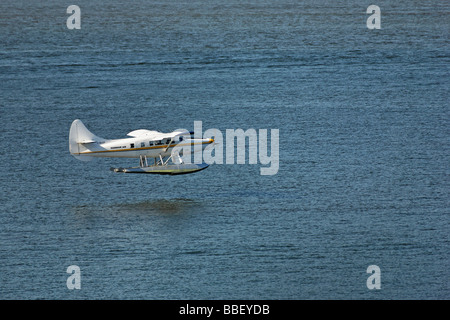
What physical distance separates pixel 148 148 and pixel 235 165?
14541mm

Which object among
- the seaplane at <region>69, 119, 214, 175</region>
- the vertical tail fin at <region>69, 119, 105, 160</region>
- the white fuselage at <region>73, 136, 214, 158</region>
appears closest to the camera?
the vertical tail fin at <region>69, 119, 105, 160</region>

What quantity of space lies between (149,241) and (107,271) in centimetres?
574

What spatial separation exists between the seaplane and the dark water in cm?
368

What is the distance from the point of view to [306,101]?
122 metres

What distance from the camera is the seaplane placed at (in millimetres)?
84938

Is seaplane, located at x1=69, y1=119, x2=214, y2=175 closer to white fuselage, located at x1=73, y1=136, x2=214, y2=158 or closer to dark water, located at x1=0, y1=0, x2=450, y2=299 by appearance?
white fuselage, located at x1=73, y1=136, x2=214, y2=158

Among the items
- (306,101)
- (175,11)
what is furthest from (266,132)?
(175,11)

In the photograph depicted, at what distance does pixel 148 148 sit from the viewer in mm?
85812

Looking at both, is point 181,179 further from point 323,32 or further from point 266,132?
point 323,32

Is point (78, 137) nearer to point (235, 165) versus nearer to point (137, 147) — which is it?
point (137, 147)

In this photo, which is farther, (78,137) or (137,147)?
(137,147)

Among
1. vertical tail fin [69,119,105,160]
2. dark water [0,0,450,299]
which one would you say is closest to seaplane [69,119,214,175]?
vertical tail fin [69,119,105,160]

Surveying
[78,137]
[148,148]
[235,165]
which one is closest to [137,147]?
[148,148]

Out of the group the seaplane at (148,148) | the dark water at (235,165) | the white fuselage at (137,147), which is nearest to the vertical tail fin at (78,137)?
the seaplane at (148,148)
